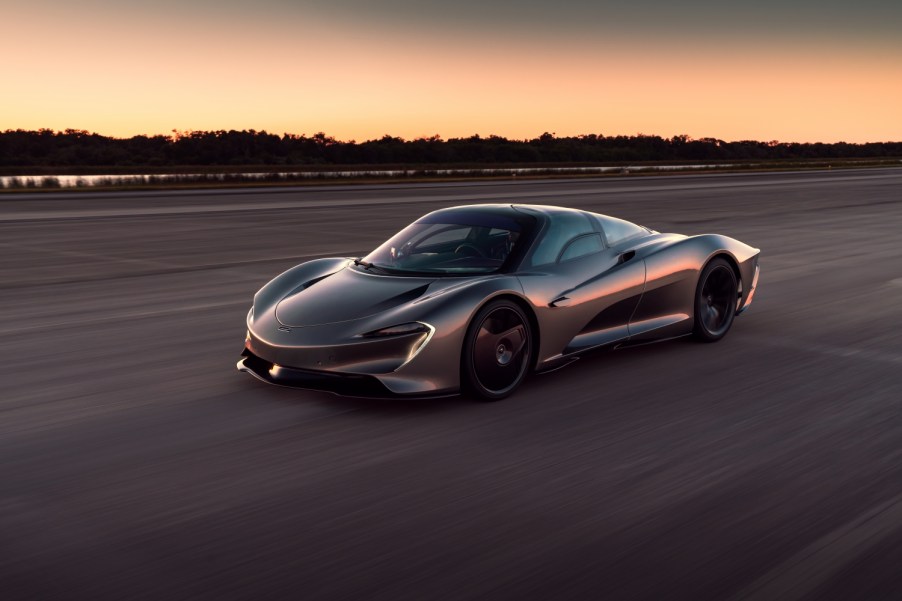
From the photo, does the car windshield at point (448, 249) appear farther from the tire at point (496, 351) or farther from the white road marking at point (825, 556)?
the white road marking at point (825, 556)

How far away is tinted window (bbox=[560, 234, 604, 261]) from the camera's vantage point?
6602 millimetres

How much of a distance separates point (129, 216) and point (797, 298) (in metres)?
16.7

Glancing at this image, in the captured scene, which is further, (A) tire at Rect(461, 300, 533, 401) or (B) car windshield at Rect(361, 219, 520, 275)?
(B) car windshield at Rect(361, 219, 520, 275)

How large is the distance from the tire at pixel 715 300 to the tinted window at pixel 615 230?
2.26ft

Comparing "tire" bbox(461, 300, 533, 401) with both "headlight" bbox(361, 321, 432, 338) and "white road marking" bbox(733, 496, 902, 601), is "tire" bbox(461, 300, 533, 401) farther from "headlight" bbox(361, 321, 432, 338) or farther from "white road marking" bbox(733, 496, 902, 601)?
"white road marking" bbox(733, 496, 902, 601)

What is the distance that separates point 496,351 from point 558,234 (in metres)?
1.19

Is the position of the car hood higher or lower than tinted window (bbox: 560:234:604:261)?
lower

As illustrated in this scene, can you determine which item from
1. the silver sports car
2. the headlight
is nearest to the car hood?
the silver sports car

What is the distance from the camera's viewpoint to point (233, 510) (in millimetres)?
4113

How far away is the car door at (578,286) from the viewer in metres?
6.20

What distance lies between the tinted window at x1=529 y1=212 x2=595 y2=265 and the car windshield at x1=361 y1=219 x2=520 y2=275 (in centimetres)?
19

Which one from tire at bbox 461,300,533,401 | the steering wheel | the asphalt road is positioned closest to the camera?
the asphalt road

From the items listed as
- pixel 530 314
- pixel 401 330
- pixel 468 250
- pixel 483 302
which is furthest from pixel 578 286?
pixel 401 330

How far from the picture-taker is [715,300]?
778 cm
